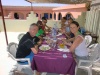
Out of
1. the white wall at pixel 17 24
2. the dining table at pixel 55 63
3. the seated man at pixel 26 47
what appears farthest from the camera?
the white wall at pixel 17 24

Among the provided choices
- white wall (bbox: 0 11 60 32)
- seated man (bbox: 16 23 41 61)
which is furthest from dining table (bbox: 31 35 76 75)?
white wall (bbox: 0 11 60 32)

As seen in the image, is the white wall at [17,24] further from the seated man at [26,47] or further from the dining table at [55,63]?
the dining table at [55,63]

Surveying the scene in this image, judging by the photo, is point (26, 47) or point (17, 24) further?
point (17, 24)

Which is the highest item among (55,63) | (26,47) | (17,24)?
(26,47)

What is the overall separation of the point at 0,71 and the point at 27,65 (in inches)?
36.1

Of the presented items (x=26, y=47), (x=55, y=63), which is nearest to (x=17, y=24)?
(x=26, y=47)

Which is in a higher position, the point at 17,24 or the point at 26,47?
the point at 26,47

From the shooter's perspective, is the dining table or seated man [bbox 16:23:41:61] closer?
the dining table

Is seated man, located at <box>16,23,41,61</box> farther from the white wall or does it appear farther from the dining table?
the white wall

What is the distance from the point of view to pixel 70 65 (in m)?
1.88

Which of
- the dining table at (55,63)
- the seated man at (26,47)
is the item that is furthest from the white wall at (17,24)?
the dining table at (55,63)

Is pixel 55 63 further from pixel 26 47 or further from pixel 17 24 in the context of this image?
pixel 17 24

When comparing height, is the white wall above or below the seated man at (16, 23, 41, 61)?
below

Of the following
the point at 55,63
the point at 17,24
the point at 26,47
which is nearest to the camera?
the point at 55,63
